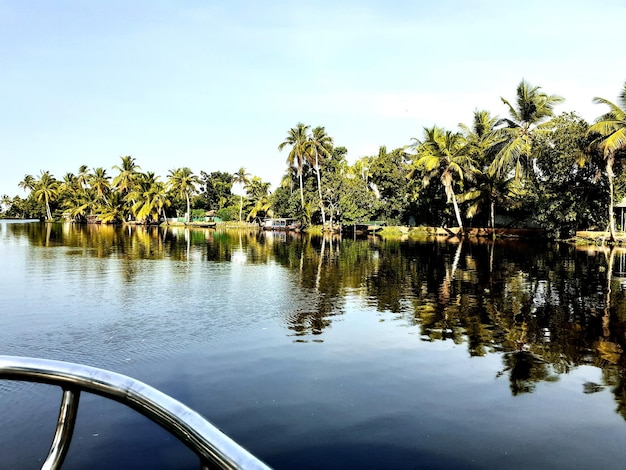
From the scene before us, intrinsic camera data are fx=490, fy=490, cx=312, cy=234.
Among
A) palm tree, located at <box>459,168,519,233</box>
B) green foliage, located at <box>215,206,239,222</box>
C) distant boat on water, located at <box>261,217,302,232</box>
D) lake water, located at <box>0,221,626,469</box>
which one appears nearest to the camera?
lake water, located at <box>0,221,626,469</box>

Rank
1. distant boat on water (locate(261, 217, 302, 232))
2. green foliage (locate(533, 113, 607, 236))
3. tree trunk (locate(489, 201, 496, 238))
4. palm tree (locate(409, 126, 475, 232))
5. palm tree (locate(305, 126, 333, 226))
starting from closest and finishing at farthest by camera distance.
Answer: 1. green foliage (locate(533, 113, 607, 236))
2. palm tree (locate(409, 126, 475, 232))
3. tree trunk (locate(489, 201, 496, 238))
4. palm tree (locate(305, 126, 333, 226))
5. distant boat on water (locate(261, 217, 302, 232))

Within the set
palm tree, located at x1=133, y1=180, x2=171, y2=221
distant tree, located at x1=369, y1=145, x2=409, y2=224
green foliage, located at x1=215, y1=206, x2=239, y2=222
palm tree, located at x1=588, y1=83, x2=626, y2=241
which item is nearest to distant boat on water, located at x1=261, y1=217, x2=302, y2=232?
green foliage, located at x1=215, y1=206, x2=239, y2=222

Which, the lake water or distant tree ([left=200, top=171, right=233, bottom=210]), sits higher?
distant tree ([left=200, top=171, right=233, bottom=210])

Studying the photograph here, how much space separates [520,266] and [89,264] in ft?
65.2

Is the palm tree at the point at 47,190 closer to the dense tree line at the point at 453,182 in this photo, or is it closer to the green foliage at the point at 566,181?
the dense tree line at the point at 453,182

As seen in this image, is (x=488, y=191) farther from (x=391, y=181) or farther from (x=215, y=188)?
(x=215, y=188)

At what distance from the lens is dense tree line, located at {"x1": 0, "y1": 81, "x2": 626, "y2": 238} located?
37281mm

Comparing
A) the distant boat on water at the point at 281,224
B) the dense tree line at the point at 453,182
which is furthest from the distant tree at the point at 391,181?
the distant boat on water at the point at 281,224

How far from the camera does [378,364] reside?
329 inches

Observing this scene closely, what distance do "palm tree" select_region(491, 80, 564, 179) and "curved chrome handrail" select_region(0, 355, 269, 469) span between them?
40301 millimetres

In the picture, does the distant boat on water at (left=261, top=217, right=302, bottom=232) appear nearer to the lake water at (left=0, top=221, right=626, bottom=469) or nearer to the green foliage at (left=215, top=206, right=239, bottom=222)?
the green foliage at (left=215, top=206, right=239, bottom=222)

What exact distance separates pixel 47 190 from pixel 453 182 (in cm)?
8531

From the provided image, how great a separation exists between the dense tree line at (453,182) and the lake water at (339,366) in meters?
22.5

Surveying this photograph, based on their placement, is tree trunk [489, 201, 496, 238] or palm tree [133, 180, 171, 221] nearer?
tree trunk [489, 201, 496, 238]
